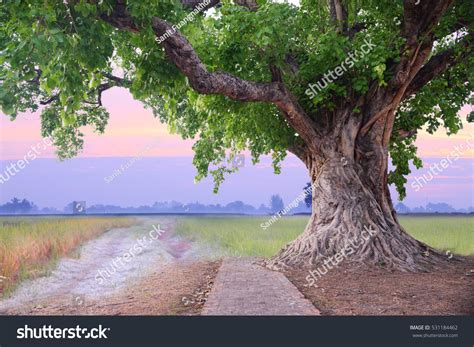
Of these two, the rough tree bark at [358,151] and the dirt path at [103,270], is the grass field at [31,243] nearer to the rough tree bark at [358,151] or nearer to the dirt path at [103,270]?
the dirt path at [103,270]

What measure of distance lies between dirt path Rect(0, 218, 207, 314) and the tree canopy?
6.41 ft

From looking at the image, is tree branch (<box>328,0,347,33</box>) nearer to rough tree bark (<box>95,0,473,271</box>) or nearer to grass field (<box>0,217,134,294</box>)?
rough tree bark (<box>95,0,473,271</box>)

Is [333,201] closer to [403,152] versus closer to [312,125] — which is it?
[312,125]

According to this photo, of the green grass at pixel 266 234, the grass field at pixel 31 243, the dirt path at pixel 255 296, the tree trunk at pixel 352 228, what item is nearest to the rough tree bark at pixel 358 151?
the tree trunk at pixel 352 228

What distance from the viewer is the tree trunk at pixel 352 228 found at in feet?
31.1

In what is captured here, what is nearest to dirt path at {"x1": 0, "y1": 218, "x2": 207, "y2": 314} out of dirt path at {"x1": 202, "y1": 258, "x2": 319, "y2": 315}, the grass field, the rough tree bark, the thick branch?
the grass field

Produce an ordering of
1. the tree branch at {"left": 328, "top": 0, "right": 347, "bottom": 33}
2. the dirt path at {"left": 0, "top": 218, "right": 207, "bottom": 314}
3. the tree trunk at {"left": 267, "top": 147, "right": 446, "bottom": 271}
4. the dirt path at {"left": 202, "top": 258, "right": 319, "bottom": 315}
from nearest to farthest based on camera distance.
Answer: the dirt path at {"left": 202, "top": 258, "right": 319, "bottom": 315}
the dirt path at {"left": 0, "top": 218, "right": 207, "bottom": 314}
the tree trunk at {"left": 267, "top": 147, "right": 446, "bottom": 271}
the tree branch at {"left": 328, "top": 0, "right": 347, "bottom": 33}

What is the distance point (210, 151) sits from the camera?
489 inches

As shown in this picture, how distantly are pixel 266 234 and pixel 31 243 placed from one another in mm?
6122

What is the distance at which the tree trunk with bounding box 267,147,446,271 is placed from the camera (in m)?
9.49

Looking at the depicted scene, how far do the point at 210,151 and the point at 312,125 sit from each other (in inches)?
117

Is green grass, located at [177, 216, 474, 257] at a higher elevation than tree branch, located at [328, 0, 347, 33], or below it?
below

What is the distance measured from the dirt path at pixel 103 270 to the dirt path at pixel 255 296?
4.85 ft
